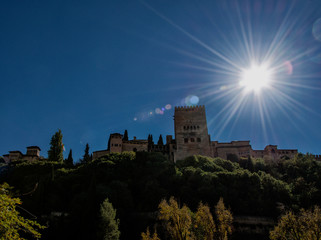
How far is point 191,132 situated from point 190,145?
3558mm

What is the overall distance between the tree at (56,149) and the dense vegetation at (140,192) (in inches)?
283

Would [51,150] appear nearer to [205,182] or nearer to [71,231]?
[71,231]

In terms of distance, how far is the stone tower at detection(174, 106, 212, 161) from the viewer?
191ft

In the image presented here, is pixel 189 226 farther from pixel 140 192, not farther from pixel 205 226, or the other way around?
pixel 140 192

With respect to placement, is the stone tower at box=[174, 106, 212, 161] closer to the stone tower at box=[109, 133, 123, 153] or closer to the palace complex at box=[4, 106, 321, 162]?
the palace complex at box=[4, 106, 321, 162]

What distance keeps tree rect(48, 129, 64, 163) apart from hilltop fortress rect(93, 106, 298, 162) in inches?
305

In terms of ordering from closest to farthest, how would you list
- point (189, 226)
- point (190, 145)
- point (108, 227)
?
point (189, 226), point (108, 227), point (190, 145)

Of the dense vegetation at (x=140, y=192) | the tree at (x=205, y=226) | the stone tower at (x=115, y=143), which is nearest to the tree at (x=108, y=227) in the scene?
the dense vegetation at (x=140, y=192)

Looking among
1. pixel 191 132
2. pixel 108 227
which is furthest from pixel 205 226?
pixel 191 132

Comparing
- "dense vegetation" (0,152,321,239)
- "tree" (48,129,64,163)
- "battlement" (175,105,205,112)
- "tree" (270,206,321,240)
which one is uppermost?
"battlement" (175,105,205,112)

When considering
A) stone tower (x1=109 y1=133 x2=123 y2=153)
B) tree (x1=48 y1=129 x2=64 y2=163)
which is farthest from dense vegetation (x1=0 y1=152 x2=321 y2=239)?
stone tower (x1=109 y1=133 x2=123 y2=153)

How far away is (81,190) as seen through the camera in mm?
36219

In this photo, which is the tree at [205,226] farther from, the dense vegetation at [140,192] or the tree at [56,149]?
the tree at [56,149]

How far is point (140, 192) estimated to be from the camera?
3719cm
